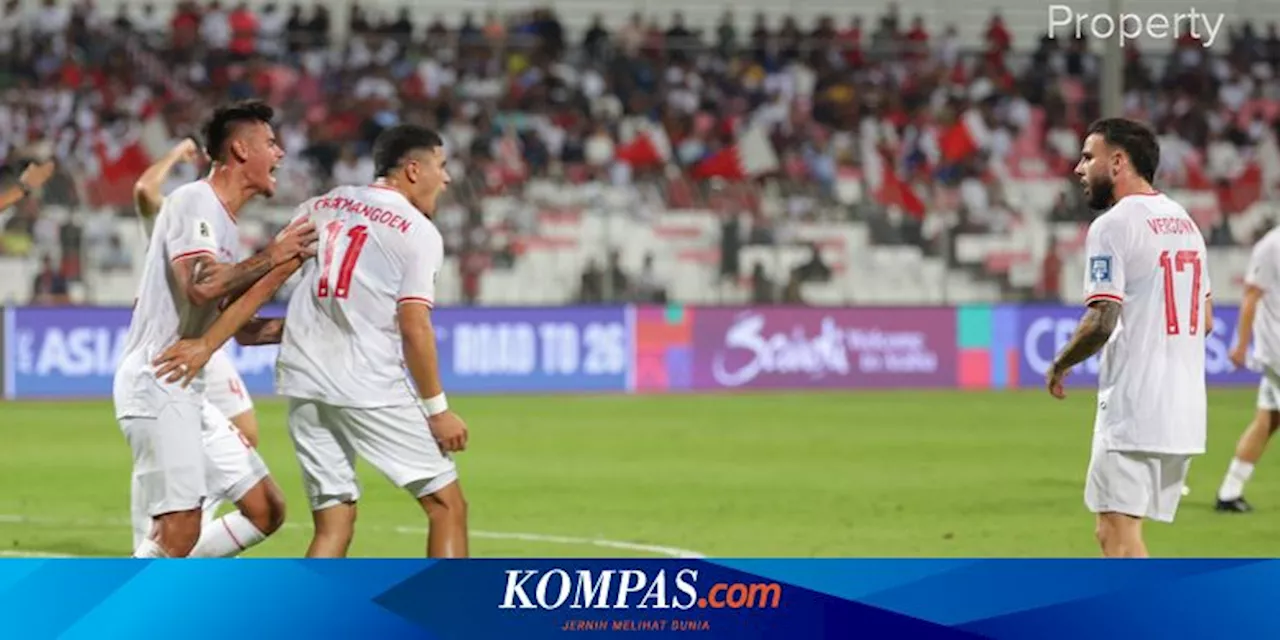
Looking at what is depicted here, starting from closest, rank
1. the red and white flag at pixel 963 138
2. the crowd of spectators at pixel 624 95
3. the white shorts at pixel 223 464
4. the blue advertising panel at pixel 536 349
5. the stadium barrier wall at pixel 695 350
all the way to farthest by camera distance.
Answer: the white shorts at pixel 223 464 → the stadium barrier wall at pixel 695 350 → the blue advertising panel at pixel 536 349 → the crowd of spectators at pixel 624 95 → the red and white flag at pixel 963 138

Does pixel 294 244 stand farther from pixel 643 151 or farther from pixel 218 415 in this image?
pixel 643 151

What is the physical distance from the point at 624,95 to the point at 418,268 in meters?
26.0

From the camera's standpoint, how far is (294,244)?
323 inches

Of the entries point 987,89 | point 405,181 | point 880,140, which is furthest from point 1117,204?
point 987,89

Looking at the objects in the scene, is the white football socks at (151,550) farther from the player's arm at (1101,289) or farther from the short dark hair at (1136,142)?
the short dark hair at (1136,142)

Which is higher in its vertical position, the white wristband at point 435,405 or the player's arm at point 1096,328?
the player's arm at point 1096,328

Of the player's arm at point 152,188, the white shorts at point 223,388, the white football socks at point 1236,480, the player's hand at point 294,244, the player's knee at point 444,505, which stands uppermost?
the player's arm at point 152,188

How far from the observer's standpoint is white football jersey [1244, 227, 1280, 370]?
14320 mm

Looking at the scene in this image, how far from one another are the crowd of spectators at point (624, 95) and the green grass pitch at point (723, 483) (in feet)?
16.6

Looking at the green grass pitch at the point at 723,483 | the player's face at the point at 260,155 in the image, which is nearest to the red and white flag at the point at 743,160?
the green grass pitch at the point at 723,483

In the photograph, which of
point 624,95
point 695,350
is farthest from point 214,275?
point 624,95

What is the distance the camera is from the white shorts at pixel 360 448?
8.39 metres

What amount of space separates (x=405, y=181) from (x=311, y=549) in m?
1.56

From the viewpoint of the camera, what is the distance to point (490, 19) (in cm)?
3466
